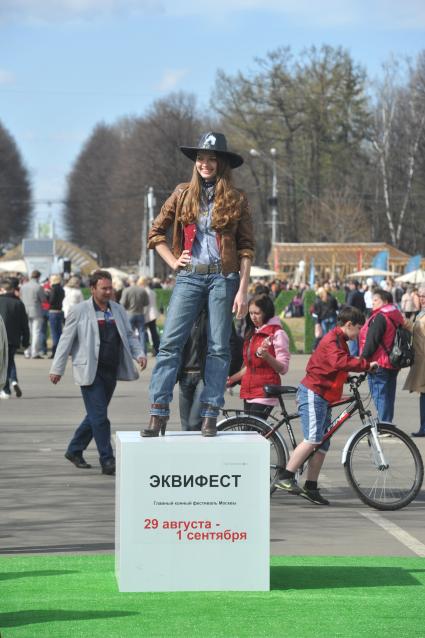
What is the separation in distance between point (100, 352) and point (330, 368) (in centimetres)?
270

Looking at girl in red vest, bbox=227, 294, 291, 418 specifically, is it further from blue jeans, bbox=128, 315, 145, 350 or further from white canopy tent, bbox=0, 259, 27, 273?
white canopy tent, bbox=0, 259, 27, 273

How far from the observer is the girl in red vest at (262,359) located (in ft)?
39.7

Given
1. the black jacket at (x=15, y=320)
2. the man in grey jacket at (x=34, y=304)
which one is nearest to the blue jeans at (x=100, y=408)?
the black jacket at (x=15, y=320)

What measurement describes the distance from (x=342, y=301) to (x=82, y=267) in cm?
5236

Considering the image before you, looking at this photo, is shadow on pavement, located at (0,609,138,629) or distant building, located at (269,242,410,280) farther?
distant building, located at (269,242,410,280)

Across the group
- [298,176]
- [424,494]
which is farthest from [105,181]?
[424,494]

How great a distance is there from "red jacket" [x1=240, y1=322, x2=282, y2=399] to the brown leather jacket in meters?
3.82

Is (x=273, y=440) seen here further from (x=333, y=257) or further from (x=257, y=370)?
(x=333, y=257)

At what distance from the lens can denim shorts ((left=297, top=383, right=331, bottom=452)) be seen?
1109 cm

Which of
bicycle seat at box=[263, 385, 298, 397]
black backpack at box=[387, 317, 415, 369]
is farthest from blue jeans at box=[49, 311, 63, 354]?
bicycle seat at box=[263, 385, 298, 397]

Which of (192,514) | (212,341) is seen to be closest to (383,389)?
(212,341)

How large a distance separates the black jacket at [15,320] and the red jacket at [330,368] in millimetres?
10406

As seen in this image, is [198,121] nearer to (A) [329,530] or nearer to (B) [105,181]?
(B) [105,181]

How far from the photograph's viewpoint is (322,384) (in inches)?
439
